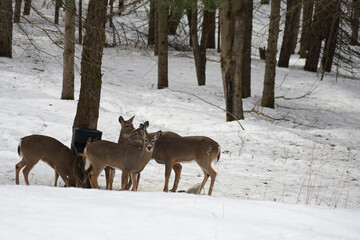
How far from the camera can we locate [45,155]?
7.55m

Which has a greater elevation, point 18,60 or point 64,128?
point 18,60

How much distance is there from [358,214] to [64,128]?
7.66 metres

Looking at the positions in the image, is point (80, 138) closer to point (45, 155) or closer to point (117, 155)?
point (45, 155)

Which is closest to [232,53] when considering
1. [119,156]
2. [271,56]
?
[271,56]

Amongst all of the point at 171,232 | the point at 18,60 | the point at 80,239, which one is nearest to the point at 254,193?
the point at 171,232

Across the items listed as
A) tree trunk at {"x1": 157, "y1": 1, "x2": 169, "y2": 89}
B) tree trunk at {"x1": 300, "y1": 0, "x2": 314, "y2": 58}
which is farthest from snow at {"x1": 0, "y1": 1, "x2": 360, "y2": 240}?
tree trunk at {"x1": 300, "y1": 0, "x2": 314, "y2": 58}

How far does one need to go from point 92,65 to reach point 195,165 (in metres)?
3.79

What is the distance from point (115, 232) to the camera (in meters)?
4.20

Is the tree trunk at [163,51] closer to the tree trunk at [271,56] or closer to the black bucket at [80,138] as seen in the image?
the tree trunk at [271,56]

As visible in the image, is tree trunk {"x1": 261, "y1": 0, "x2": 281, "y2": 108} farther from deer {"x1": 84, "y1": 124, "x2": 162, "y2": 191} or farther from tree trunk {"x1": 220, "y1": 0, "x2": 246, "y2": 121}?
deer {"x1": 84, "y1": 124, "x2": 162, "y2": 191}

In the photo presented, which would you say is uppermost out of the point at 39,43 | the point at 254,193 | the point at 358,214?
the point at 39,43

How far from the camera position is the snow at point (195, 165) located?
4.43m

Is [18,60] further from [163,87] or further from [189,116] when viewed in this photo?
[189,116]

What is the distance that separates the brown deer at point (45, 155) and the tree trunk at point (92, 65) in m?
0.75
